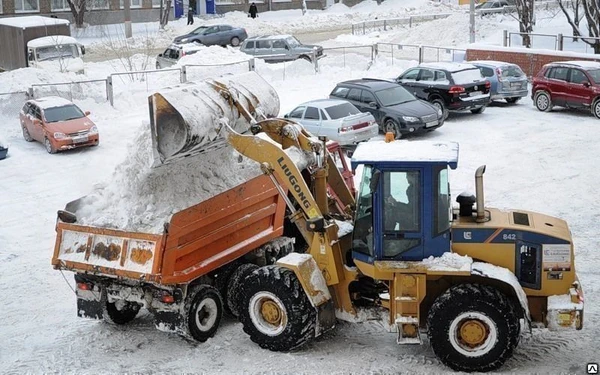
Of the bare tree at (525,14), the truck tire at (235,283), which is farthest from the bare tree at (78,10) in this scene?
the truck tire at (235,283)

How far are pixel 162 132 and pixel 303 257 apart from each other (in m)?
2.30

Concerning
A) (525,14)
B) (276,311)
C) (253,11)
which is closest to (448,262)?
(276,311)

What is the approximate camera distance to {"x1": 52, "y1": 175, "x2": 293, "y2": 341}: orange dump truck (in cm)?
1007

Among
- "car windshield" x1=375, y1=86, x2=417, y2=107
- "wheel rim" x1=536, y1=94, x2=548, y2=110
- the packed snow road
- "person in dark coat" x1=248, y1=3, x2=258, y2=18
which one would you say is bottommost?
the packed snow road

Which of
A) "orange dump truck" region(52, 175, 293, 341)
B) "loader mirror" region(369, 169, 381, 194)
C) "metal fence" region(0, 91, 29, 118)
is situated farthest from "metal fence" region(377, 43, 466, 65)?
"loader mirror" region(369, 169, 381, 194)

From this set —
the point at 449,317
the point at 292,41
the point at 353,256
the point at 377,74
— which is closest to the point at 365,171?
the point at 353,256

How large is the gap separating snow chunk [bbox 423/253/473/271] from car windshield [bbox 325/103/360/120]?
40.6 ft

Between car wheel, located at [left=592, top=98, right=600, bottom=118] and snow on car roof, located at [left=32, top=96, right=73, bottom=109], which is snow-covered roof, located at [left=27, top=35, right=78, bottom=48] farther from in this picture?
car wheel, located at [left=592, top=98, right=600, bottom=118]

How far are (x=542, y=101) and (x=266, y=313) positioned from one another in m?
17.4

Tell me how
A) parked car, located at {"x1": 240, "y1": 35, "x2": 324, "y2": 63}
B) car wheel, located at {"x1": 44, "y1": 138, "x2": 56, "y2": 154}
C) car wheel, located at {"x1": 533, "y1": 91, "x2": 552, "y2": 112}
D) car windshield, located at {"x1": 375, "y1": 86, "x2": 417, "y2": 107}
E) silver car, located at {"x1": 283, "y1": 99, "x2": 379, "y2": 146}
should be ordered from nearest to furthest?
silver car, located at {"x1": 283, "y1": 99, "x2": 379, "y2": 146}
car wheel, located at {"x1": 44, "y1": 138, "x2": 56, "y2": 154}
car windshield, located at {"x1": 375, "y1": 86, "x2": 417, "y2": 107}
car wheel, located at {"x1": 533, "y1": 91, "x2": 552, "y2": 112}
parked car, located at {"x1": 240, "y1": 35, "x2": 324, "y2": 63}

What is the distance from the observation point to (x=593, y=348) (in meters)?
9.81

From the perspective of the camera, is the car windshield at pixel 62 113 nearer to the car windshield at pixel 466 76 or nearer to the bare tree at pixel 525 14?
the car windshield at pixel 466 76

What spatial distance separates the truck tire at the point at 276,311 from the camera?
9844 millimetres

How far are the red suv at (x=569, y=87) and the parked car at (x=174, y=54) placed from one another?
15221mm
